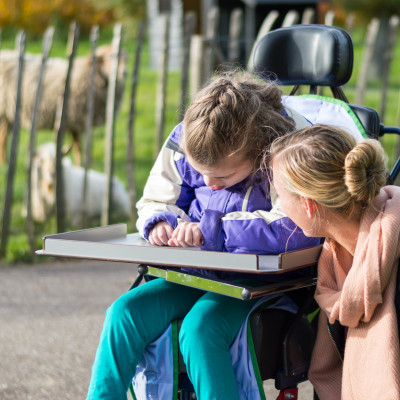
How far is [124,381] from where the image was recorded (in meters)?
2.36

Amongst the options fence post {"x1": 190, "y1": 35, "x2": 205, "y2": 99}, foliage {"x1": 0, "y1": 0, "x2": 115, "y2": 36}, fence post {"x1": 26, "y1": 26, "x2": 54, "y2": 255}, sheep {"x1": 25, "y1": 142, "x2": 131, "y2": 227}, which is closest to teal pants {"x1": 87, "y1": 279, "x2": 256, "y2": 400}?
fence post {"x1": 26, "y1": 26, "x2": 54, "y2": 255}

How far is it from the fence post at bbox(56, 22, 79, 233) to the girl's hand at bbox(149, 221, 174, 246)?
3.07 meters

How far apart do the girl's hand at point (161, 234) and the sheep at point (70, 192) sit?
339 centimetres

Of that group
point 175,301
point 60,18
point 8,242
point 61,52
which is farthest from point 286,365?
point 60,18

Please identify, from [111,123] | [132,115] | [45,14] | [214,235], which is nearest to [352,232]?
[214,235]

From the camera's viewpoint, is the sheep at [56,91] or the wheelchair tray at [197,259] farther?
the sheep at [56,91]

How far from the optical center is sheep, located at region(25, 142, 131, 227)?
5.91 meters

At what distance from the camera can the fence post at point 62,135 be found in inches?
214

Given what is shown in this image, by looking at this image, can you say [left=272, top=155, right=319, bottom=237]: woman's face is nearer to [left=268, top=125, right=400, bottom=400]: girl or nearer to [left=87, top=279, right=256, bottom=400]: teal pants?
[left=268, top=125, right=400, bottom=400]: girl

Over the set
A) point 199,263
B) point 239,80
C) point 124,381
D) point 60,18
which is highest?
point 60,18

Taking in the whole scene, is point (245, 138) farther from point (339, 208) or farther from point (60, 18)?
point (60, 18)

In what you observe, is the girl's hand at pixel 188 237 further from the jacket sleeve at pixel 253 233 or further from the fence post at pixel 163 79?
the fence post at pixel 163 79

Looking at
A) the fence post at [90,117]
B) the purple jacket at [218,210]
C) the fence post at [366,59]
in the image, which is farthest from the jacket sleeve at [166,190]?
the fence post at [366,59]

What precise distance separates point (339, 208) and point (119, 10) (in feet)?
50.4
